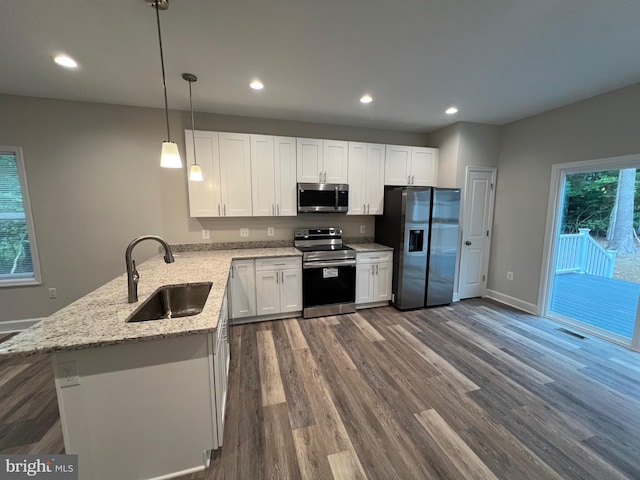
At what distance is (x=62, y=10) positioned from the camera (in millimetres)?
1597

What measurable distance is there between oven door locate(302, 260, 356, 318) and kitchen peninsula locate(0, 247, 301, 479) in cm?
194

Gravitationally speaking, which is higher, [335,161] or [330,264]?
[335,161]

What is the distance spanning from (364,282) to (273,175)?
2015 millimetres

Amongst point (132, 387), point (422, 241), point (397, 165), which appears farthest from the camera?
point (397, 165)

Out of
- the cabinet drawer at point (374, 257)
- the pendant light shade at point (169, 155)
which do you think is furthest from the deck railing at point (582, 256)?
the pendant light shade at point (169, 155)

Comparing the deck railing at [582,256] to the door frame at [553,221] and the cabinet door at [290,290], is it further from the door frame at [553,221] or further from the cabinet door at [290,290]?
the cabinet door at [290,290]

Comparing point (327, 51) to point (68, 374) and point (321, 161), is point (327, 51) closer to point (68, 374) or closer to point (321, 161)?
point (321, 161)

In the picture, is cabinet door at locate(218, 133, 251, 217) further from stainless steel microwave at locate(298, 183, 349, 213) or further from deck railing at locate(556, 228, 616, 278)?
deck railing at locate(556, 228, 616, 278)

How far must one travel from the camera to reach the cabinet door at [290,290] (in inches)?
133

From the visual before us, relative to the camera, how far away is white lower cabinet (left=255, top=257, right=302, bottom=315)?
3.29 m

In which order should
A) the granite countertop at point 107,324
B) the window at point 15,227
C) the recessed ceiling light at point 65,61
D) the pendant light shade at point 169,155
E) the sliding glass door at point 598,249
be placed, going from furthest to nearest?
the window at point 15,227, the sliding glass door at point 598,249, the recessed ceiling light at point 65,61, the pendant light shade at point 169,155, the granite countertop at point 107,324

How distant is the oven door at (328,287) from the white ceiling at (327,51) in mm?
2076

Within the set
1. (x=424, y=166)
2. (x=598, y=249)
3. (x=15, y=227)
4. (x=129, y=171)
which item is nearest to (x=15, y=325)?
(x=15, y=227)

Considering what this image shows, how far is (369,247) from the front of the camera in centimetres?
391
